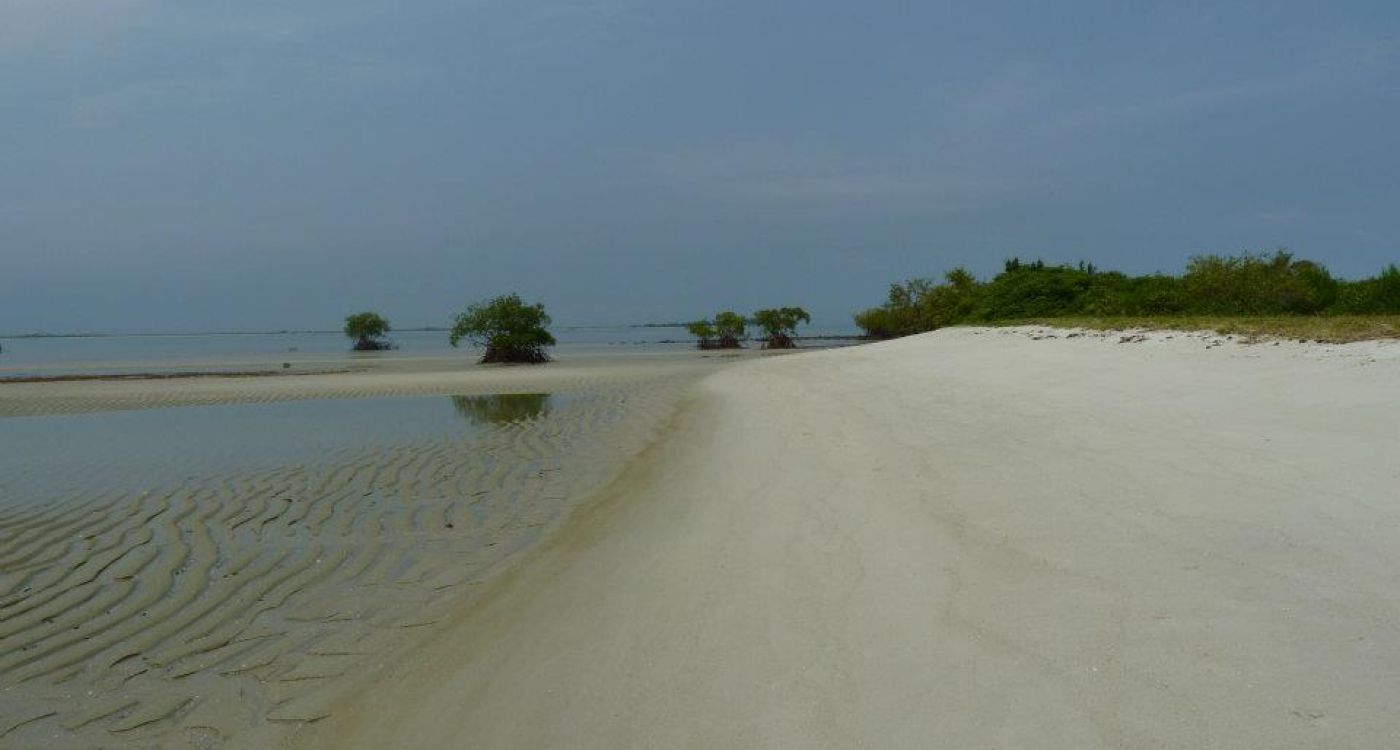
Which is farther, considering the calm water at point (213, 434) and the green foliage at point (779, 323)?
the green foliage at point (779, 323)

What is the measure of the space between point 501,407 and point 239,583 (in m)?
13.1

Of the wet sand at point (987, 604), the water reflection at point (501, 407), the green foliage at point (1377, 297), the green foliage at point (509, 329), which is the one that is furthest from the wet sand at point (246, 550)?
the green foliage at point (509, 329)

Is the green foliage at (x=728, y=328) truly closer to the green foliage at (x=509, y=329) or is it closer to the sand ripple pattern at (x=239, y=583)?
the green foliage at (x=509, y=329)

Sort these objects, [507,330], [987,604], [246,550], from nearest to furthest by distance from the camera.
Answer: [987,604], [246,550], [507,330]

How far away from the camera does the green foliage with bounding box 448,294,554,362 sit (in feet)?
136

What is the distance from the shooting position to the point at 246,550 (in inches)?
269

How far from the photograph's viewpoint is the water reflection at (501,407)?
54.3 ft

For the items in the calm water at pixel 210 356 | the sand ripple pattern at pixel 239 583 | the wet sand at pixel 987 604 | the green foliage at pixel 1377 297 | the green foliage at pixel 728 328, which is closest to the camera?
the wet sand at pixel 987 604

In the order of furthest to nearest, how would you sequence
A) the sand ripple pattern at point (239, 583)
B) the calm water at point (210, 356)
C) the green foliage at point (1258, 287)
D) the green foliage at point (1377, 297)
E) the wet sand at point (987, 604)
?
the calm water at point (210, 356), the green foliage at point (1258, 287), the green foliage at point (1377, 297), the sand ripple pattern at point (239, 583), the wet sand at point (987, 604)

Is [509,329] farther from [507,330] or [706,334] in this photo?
[706,334]

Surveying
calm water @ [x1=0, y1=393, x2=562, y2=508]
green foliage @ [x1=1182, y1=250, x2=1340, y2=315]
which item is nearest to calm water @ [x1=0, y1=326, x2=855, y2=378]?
calm water @ [x1=0, y1=393, x2=562, y2=508]

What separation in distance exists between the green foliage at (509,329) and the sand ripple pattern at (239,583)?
101 feet

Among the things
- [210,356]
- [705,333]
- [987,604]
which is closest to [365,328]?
[210,356]

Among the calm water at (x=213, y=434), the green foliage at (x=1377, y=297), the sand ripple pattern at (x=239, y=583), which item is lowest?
the sand ripple pattern at (x=239, y=583)
